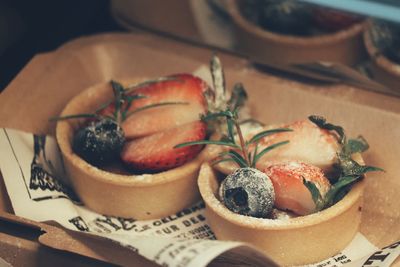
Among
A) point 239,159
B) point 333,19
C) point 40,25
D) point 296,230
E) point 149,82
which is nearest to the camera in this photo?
point 296,230

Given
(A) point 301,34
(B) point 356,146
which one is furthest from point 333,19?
(B) point 356,146

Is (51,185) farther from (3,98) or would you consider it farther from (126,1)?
(126,1)

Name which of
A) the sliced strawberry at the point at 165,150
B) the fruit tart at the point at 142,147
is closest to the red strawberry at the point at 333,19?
the fruit tart at the point at 142,147

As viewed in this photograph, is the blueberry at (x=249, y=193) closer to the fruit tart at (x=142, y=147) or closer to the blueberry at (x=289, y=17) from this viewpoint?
the fruit tart at (x=142, y=147)

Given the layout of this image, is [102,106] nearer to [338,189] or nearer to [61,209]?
Result: [61,209]

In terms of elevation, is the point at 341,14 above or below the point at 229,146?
above

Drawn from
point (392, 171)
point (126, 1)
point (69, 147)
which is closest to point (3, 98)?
point (69, 147)

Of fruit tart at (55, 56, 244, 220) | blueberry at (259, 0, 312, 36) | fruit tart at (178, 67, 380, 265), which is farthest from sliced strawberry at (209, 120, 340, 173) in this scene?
blueberry at (259, 0, 312, 36)
